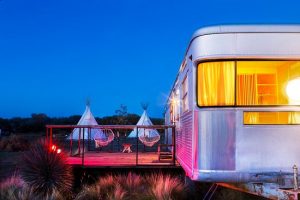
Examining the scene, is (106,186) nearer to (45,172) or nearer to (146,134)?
(45,172)

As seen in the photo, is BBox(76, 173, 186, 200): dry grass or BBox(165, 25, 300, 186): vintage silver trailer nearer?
BBox(165, 25, 300, 186): vintage silver trailer

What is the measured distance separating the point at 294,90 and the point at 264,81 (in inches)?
29.8

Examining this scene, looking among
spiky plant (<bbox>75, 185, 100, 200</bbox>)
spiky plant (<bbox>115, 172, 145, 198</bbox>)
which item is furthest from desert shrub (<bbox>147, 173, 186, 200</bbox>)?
spiky plant (<bbox>75, 185, 100, 200</bbox>)

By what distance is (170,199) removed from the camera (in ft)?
29.1

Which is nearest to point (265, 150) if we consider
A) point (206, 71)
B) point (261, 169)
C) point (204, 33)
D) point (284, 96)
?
point (261, 169)

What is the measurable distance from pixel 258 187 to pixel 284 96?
4.96 ft

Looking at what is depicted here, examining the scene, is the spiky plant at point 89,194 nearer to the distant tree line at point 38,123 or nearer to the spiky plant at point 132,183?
the spiky plant at point 132,183

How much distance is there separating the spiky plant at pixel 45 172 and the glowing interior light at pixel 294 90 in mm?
5555

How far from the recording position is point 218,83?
23.3ft

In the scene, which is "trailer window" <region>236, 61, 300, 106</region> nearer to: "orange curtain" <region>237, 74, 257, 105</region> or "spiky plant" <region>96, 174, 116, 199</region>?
"orange curtain" <region>237, 74, 257, 105</region>

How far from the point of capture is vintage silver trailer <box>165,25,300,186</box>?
699cm

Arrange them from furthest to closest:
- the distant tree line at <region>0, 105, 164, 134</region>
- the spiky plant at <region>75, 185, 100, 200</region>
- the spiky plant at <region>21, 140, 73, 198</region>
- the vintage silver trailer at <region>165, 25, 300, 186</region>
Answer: the distant tree line at <region>0, 105, 164, 134</region> → the spiky plant at <region>21, 140, 73, 198</region> → the spiky plant at <region>75, 185, 100, 200</region> → the vintage silver trailer at <region>165, 25, 300, 186</region>

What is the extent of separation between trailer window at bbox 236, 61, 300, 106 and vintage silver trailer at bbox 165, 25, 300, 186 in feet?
0.10

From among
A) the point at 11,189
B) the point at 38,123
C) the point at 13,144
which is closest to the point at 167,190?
the point at 11,189
